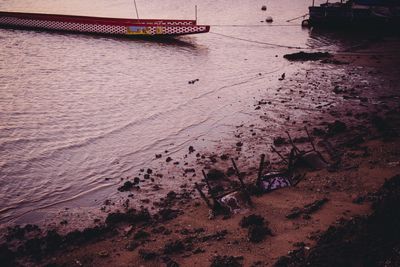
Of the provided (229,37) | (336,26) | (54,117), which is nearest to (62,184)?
(54,117)

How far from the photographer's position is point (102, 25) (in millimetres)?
28094

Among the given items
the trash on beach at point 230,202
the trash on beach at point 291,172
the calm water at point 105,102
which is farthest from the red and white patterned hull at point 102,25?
the trash on beach at point 230,202

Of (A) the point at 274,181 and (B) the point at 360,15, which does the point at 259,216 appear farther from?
(B) the point at 360,15

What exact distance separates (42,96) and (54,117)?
9.33ft

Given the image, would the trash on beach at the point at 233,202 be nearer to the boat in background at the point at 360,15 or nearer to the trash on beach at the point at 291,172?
the trash on beach at the point at 291,172

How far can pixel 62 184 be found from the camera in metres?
9.11

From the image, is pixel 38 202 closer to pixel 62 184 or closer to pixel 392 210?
pixel 62 184

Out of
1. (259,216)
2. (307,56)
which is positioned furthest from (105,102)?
(307,56)

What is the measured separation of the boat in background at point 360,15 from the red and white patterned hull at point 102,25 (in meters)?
12.7

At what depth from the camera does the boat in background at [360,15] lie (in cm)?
2734

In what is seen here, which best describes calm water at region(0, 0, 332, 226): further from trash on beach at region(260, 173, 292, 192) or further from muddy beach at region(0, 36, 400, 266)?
trash on beach at region(260, 173, 292, 192)

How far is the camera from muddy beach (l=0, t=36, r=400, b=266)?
526 centimetres

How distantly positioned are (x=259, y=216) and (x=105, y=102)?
10.5m

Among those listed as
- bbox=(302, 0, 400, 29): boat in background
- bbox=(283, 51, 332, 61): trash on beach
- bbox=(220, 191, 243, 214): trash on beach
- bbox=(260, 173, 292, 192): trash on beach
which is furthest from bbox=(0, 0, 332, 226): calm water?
bbox=(260, 173, 292, 192): trash on beach
